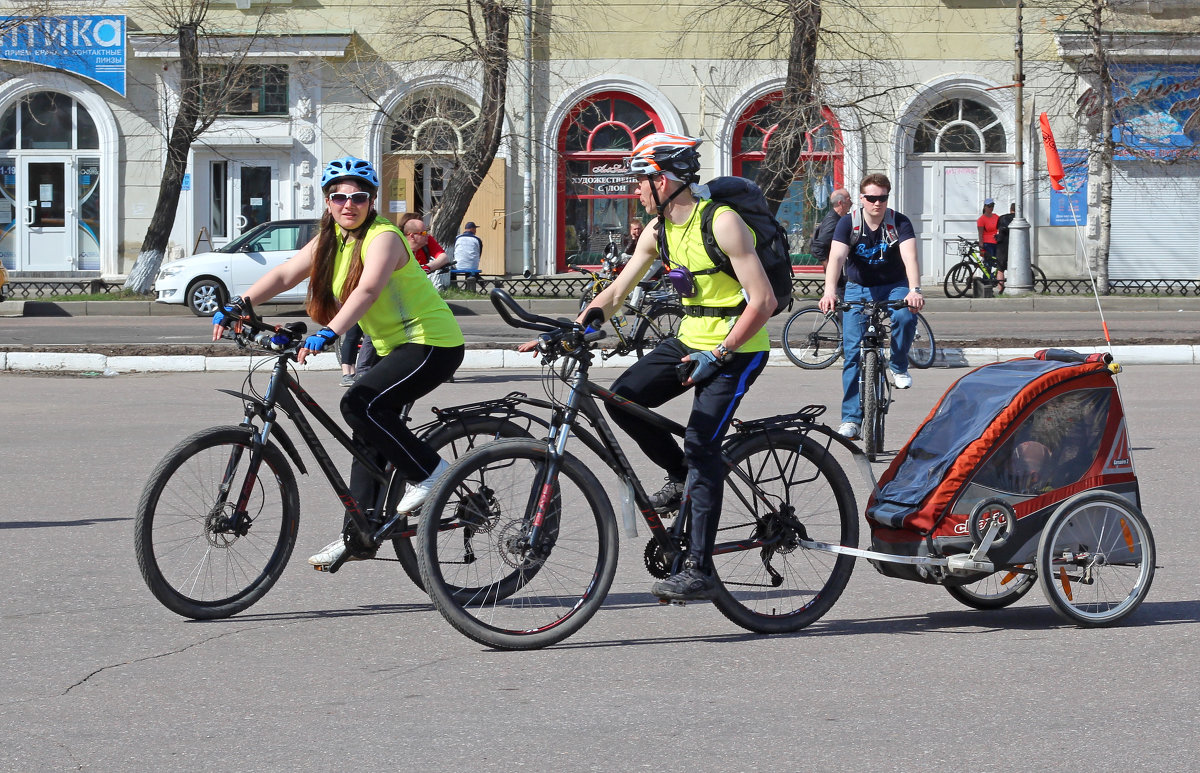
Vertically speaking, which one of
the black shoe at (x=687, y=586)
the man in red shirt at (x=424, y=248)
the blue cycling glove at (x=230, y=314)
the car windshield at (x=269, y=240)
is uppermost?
the car windshield at (x=269, y=240)

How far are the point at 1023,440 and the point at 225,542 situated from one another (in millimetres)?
2885

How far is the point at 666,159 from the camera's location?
5406 millimetres

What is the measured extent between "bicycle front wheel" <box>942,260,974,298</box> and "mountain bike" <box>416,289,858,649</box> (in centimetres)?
2405

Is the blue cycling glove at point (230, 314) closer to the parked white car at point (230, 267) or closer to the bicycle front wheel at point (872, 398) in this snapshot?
the bicycle front wheel at point (872, 398)

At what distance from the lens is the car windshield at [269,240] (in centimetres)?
2514

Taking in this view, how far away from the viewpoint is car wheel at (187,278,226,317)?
973 inches

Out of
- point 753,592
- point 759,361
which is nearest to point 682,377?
point 759,361

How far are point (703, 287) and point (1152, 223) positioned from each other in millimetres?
29379

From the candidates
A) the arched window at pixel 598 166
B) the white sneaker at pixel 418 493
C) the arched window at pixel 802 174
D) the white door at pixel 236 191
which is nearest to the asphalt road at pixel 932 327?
the arched window at pixel 802 174

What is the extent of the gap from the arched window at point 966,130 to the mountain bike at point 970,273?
2.74 m

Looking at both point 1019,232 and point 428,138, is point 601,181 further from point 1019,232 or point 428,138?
point 1019,232

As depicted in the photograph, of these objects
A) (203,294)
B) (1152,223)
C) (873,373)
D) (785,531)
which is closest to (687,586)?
(785,531)

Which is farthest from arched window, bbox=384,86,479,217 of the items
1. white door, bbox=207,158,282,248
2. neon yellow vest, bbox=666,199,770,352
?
neon yellow vest, bbox=666,199,770,352

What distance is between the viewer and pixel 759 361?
5527mm
